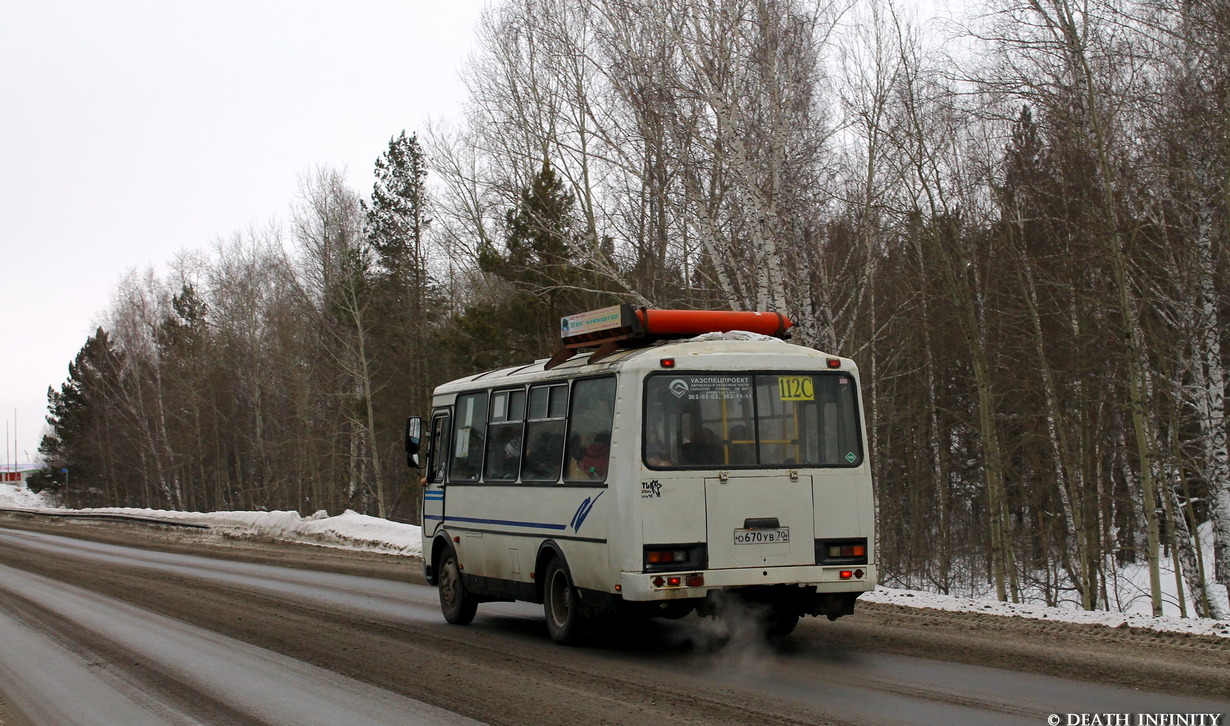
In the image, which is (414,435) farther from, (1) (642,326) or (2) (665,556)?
(2) (665,556)

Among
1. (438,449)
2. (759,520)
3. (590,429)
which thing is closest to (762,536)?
(759,520)

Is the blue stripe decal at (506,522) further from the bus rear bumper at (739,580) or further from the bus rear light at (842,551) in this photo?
the bus rear light at (842,551)

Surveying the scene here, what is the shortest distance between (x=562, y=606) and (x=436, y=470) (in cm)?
347

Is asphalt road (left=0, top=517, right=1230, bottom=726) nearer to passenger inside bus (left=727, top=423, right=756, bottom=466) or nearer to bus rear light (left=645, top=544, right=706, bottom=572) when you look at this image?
bus rear light (left=645, top=544, right=706, bottom=572)

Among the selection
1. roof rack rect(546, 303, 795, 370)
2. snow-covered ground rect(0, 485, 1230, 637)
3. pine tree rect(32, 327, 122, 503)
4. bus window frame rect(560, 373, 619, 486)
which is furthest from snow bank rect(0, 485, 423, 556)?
pine tree rect(32, 327, 122, 503)

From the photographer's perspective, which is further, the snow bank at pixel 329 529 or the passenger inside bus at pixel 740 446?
the snow bank at pixel 329 529

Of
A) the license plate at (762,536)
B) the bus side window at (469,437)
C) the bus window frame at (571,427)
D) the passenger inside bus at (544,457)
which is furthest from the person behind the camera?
the bus side window at (469,437)

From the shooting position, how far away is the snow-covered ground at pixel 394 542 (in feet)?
32.0

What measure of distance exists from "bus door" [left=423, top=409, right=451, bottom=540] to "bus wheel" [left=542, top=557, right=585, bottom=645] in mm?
2920

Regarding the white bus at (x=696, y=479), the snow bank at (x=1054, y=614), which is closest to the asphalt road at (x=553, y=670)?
the snow bank at (x=1054, y=614)

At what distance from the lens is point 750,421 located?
957 cm

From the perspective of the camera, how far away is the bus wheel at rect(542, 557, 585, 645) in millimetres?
10203

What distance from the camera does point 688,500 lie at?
923 centimetres

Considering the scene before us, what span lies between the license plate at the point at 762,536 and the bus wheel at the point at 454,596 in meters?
4.20
